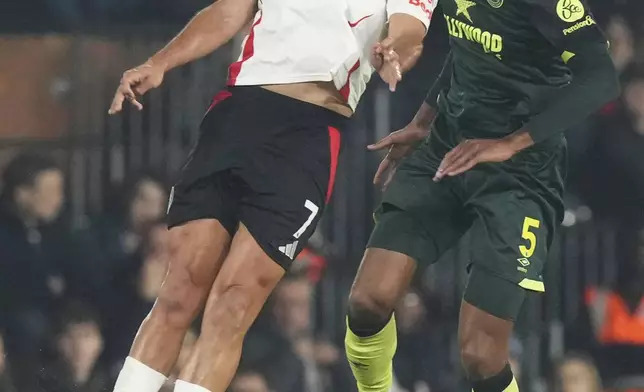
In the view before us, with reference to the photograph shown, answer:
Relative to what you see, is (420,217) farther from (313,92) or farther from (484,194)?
(313,92)

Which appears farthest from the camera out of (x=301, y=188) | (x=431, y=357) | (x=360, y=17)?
(x=431, y=357)

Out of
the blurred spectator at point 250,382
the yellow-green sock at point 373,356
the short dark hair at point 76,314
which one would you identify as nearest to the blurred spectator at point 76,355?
the short dark hair at point 76,314

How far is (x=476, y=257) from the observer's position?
Result: 262 cm

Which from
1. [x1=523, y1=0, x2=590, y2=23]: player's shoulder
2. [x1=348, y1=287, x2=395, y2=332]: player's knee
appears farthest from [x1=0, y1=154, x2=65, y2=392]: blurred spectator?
[x1=523, y1=0, x2=590, y2=23]: player's shoulder

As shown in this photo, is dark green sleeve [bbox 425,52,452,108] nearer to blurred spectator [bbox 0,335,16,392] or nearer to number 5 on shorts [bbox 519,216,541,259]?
number 5 on shorts [bbox 519,216,541,259]

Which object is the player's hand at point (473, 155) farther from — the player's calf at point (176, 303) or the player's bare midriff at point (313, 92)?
the player's calf at point (176, 303)

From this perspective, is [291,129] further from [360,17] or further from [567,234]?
[567,234]

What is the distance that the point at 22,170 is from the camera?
152 inches

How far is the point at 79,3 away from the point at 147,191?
76 centimetres

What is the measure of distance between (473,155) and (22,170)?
2.04 m

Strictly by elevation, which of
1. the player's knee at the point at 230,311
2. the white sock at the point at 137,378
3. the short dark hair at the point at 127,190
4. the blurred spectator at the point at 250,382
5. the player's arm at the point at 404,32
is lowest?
the blurred spectator at the point at 250,382

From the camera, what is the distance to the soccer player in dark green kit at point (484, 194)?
8.31 ft

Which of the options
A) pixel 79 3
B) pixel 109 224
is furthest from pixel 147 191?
pixel 79 3

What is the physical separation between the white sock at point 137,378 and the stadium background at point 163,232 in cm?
164
